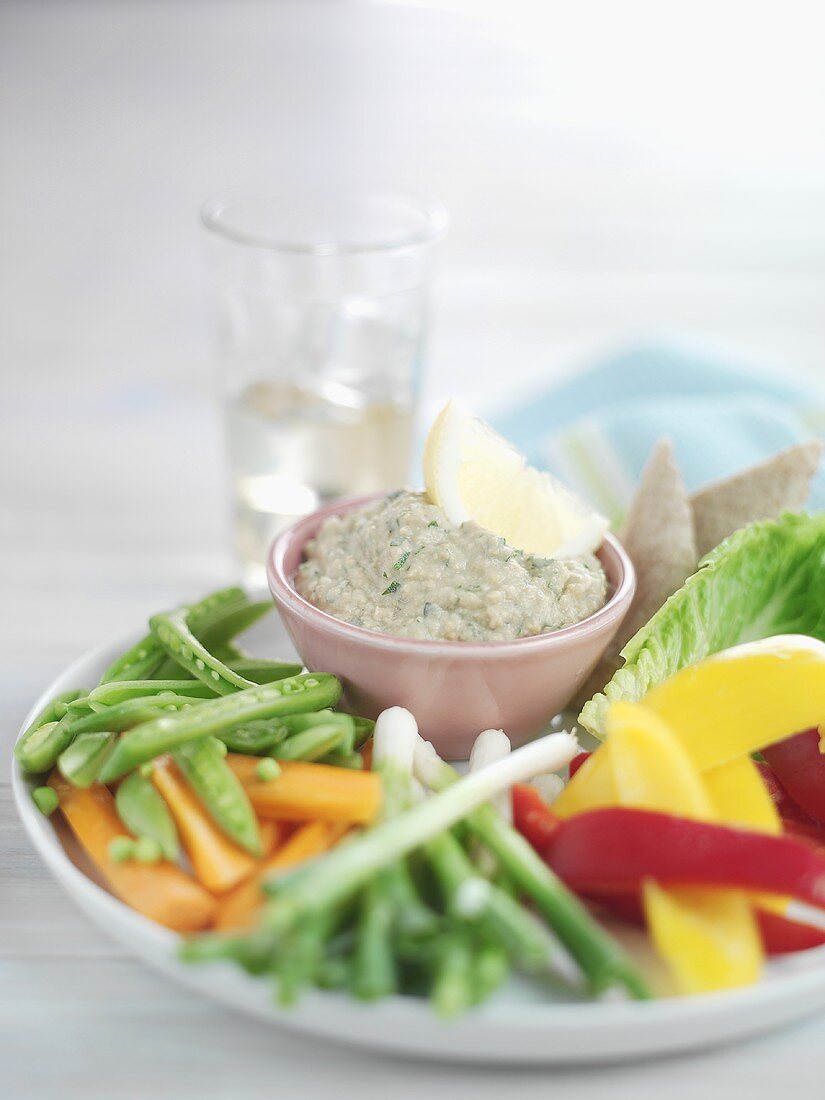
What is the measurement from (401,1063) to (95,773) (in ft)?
2.49

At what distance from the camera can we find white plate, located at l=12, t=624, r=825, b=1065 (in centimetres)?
177

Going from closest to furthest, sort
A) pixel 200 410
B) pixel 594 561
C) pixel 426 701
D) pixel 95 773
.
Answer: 1. pixel 95 773
2. pixel 426 701
3. pixel 594 561
4. pixel 200 410

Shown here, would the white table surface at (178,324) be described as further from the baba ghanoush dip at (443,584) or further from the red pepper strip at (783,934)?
the baba ghanoush dip at (443,584)

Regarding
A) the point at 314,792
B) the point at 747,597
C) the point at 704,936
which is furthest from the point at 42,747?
the point at 747,597

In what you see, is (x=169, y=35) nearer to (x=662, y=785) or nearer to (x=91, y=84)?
(x=91, y=84)

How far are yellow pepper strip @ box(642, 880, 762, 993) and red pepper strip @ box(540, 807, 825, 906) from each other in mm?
28

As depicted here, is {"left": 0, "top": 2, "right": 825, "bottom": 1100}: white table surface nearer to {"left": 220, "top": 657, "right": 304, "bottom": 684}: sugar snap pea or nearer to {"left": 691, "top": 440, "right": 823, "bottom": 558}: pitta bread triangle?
{"left": 220, "top": 657, "right": 304, "bottom": 684}: sugar snap pea

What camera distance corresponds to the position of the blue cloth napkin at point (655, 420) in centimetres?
382

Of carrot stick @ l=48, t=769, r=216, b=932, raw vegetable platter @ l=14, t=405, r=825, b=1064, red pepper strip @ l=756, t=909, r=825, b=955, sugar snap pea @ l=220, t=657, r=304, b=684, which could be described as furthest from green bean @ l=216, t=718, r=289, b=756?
red pepper strip @ l=756, t=909, r=825, b=955

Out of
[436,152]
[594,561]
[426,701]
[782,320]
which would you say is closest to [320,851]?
[426,701]

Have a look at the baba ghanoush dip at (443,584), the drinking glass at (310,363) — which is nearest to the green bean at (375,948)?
the baba ghanoush dip at (443,584)

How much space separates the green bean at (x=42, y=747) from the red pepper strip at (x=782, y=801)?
1318mm

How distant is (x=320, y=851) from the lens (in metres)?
2.11

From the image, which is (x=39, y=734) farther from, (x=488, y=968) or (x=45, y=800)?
(x=488, y=968)
